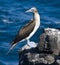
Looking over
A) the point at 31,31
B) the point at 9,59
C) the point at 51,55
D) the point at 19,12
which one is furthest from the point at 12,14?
the point at 51,55

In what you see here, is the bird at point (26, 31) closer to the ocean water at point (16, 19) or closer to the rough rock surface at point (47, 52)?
the rough rock surface at point (47, 52)

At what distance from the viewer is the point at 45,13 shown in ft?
98.4

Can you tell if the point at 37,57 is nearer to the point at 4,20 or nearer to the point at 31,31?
the point at 31,31

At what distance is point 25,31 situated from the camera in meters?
15.8

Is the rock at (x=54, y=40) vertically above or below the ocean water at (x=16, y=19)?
above

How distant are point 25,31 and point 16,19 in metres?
12.6

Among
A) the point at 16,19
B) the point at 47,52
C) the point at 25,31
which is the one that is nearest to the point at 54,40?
the point at 47,52

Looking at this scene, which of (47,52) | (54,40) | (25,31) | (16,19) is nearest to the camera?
(54,40)

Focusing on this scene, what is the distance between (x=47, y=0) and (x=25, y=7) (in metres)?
2.55

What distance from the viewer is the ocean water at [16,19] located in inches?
921

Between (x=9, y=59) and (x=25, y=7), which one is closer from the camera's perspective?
(x=9, y=59)

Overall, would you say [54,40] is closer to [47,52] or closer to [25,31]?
[47,52]

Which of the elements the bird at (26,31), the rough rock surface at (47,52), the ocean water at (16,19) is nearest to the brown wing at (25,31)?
the bird at (26,31)

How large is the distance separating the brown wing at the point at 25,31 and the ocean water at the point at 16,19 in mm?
6225
